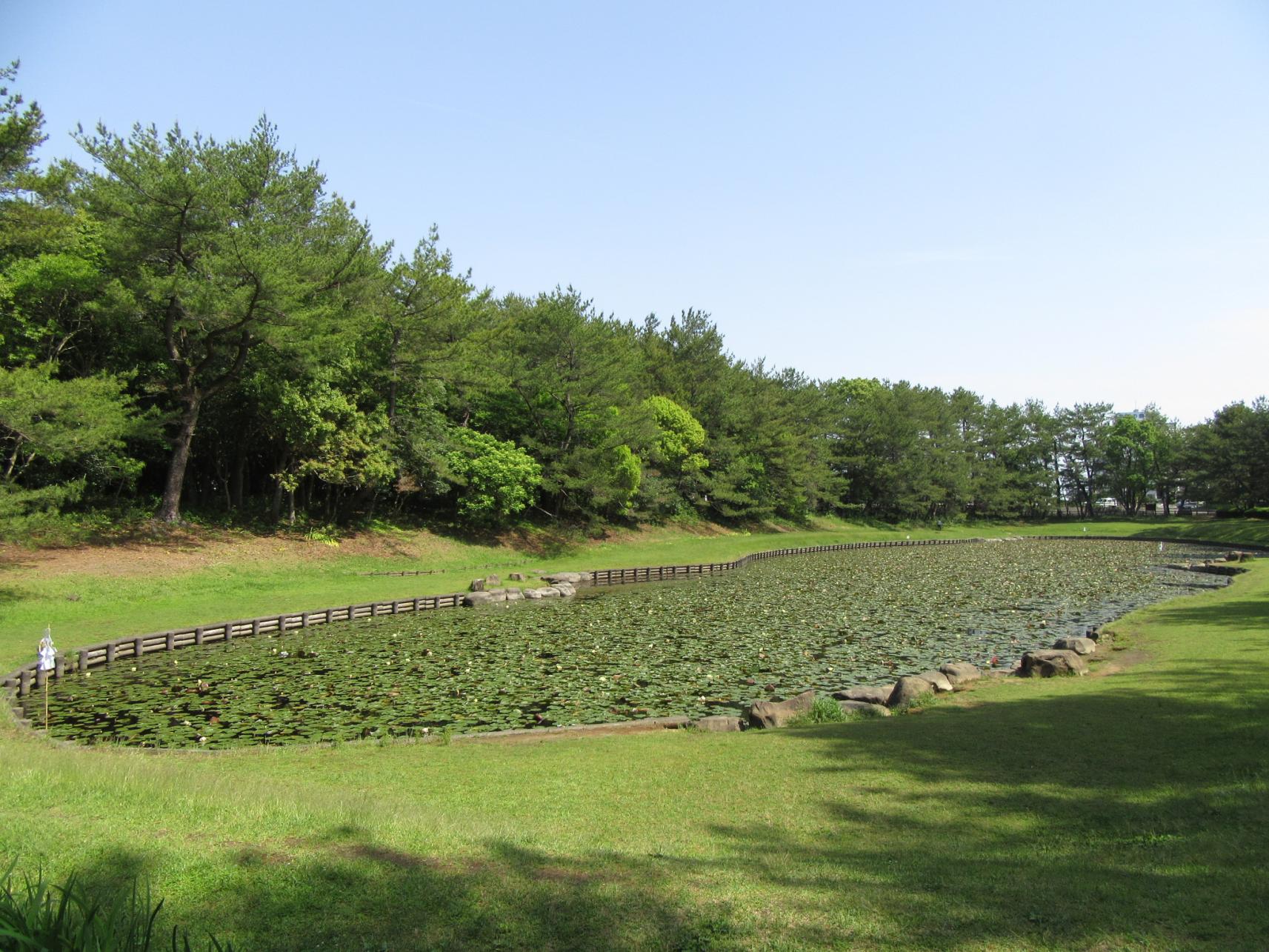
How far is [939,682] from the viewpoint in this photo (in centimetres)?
1602

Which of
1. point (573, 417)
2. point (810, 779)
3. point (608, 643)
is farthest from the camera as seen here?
point (573, 417)

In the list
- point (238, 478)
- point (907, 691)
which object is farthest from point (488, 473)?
point (907, 691)

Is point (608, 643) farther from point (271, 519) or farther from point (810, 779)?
point (271, 519)

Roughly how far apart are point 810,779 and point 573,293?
4947 centimetres

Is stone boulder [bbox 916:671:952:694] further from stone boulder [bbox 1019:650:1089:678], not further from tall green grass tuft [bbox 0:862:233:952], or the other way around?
tall green grass tuft [bbox 0:862:233:952]

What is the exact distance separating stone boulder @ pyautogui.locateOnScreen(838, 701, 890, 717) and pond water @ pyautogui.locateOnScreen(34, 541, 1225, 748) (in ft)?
7.98

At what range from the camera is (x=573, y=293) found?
182 ft

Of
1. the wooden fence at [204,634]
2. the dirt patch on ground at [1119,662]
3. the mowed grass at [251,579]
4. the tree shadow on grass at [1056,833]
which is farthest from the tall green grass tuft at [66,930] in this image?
the mowed grass at [251,579]

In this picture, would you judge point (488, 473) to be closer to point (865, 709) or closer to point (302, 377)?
point (302, 377)

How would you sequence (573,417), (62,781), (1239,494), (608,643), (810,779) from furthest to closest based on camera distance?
(1239,494)
(573,417)
(608,643)
(810,779)
(62,781)

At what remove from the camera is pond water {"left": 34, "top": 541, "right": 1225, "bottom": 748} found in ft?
49.7

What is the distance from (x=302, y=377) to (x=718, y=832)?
122ft

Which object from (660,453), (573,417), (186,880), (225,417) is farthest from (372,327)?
(186,880)

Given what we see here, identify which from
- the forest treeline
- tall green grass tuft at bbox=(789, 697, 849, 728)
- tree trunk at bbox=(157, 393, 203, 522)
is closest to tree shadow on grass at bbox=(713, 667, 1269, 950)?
tall green grass tuft at bbox=(789, 697, 849, 728)
